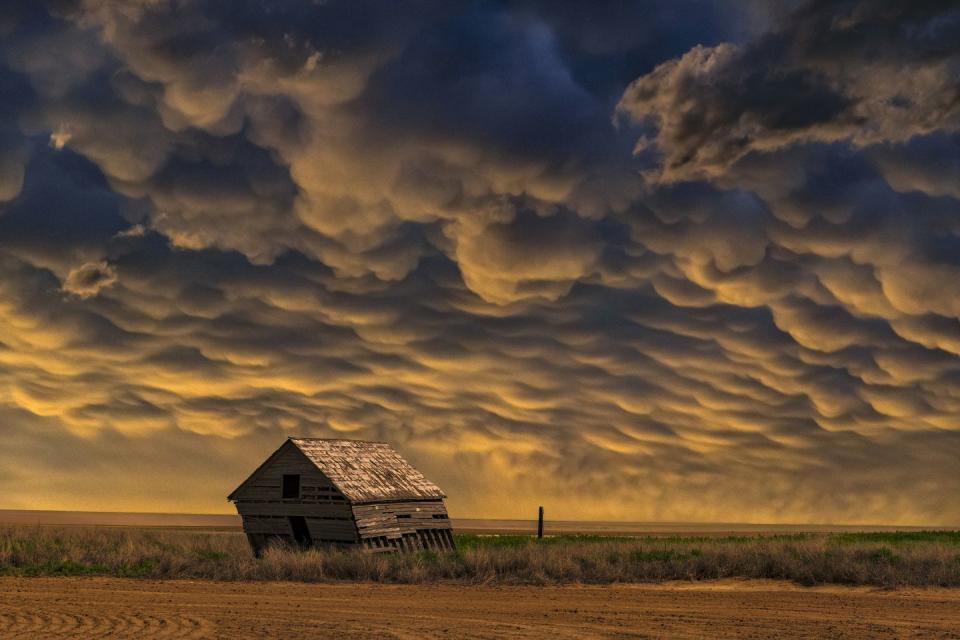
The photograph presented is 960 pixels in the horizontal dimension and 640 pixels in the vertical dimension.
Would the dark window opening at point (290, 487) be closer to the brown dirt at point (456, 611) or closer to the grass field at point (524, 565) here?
the grass field at point (524, 565)

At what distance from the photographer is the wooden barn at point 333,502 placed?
37.0 metres

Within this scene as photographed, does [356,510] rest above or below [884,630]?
above

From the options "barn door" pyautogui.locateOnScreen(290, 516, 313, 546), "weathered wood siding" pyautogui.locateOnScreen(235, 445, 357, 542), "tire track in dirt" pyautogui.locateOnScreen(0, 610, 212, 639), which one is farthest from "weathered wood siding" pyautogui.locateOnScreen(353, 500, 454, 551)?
"tire track in dirt" pyautogui.locateOnScreen(0, 610, 212, 639)

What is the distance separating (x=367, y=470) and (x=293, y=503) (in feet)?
11.9

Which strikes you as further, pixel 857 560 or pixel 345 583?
pixel 857 560

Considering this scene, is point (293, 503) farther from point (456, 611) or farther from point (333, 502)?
point (456, 611)

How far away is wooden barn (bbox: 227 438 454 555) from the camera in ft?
121

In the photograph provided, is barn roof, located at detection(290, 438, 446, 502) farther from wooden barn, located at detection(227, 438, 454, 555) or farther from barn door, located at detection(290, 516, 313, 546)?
barn door, located at detection(290, 516, 313, 546)

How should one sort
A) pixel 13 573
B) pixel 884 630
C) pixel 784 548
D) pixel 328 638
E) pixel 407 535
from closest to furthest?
pixel 328 638, pixel 884 630, pixel 13 573, pixel 784 548, pixel 407 535

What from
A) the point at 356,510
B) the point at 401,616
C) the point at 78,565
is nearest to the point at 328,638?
the point at 401,616

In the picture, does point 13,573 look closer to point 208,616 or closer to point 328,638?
point 208,616

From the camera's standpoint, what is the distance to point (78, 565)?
99.0 feet

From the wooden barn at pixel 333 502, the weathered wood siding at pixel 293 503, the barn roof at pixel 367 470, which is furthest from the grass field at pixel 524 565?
the barn roof at pixel 367 470

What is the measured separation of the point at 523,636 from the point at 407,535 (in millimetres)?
23224
